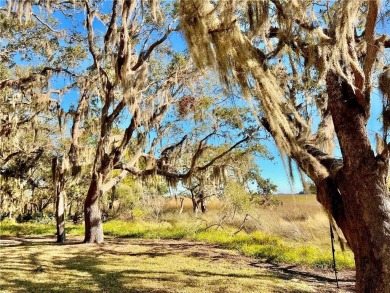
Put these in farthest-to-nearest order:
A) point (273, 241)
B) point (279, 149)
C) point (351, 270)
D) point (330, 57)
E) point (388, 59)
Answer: point (273, 241), point (351, 270), point (388, 59), point (279, 149), point (330, 57)

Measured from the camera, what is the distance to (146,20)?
33.7ft

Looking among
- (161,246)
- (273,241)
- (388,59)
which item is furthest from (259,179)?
(388,59)

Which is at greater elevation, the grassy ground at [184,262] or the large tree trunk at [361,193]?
the large tree trunk at [361,193]

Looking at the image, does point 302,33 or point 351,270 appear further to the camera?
point 351,270

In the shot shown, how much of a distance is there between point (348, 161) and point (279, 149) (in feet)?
2.49

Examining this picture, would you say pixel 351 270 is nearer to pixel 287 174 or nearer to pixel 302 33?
pixel 287 174

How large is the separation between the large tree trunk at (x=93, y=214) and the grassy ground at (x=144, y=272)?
0.83 m

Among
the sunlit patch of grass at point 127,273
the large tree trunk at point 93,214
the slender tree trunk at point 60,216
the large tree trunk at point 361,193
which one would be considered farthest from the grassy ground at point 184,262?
the slender tree trunk at point 60,216

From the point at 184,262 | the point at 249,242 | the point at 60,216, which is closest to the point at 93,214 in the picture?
the point at 60,216

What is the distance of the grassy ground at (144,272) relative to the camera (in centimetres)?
556

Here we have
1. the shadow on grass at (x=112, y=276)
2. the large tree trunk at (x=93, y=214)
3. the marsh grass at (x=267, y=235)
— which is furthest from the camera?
the large tree trunk at (x=93, y=214)

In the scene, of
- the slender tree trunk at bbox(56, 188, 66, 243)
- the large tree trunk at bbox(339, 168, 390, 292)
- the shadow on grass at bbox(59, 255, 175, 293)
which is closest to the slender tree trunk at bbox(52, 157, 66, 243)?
the slender tree trunk at bbox(56, 188, 66, 243)

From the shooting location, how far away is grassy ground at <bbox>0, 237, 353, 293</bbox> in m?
5.56

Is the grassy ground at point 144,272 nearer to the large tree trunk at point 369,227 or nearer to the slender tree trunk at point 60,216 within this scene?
the slender tree trunk at point 60,216
